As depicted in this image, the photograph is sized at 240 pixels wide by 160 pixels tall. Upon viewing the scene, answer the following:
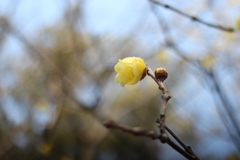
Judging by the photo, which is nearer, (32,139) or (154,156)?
(32,139)

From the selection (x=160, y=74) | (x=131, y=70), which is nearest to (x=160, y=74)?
(x=160, y=74)

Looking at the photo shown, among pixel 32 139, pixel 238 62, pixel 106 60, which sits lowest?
pixel 32 139

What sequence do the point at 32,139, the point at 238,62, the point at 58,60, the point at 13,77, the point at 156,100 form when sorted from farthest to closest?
the point at 156,100 → the point at 13,77 → the point at 58,60 → the point at 32,139 → the point at 238,62

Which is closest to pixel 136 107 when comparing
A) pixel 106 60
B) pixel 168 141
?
pixel 106 60

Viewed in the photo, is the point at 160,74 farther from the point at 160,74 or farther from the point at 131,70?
the point at 131,70

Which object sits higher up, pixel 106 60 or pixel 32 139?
pixel 106 60

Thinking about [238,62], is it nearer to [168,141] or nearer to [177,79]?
[177,79]

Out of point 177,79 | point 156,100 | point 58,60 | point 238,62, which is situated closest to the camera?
point 238,62
